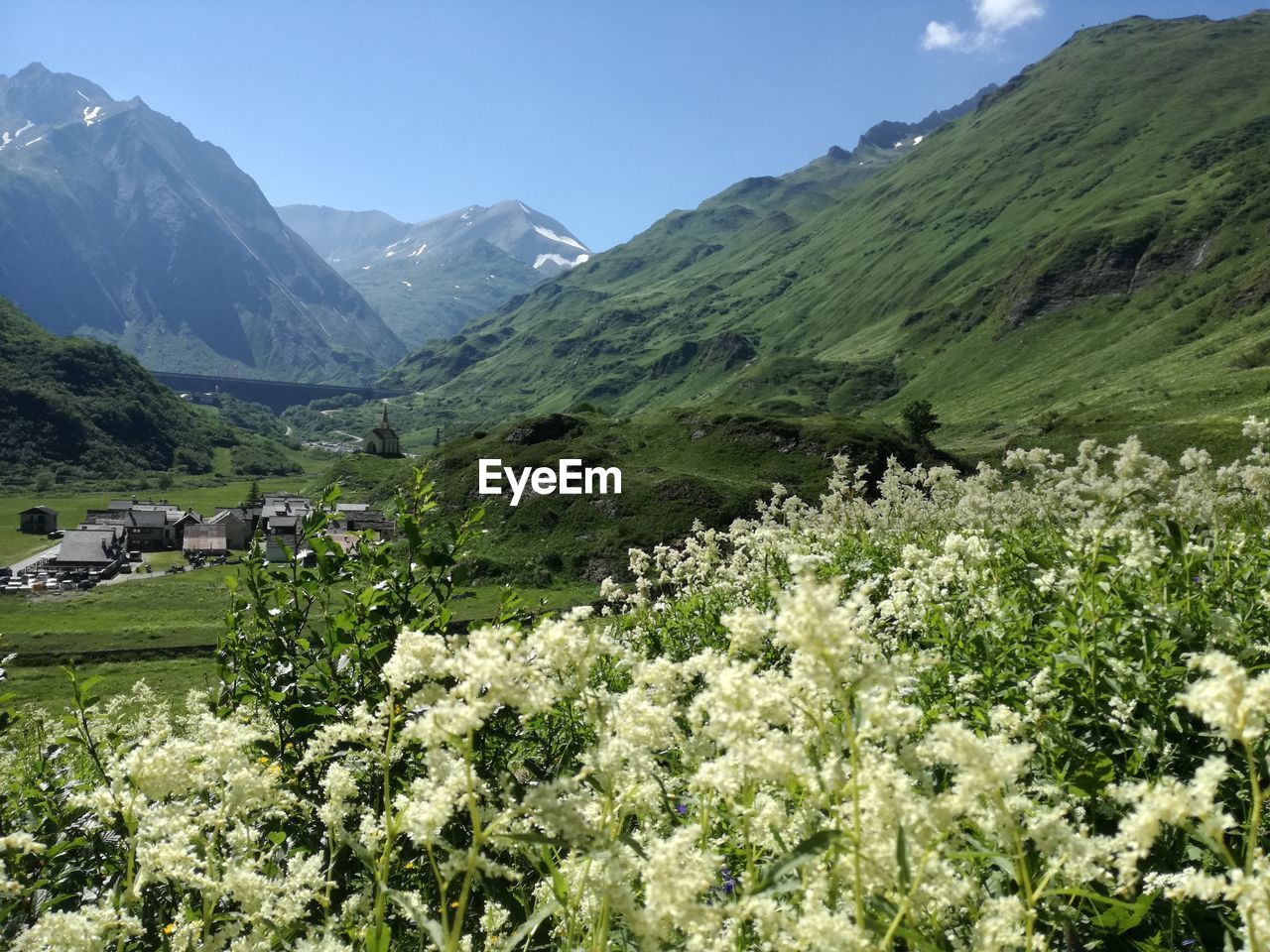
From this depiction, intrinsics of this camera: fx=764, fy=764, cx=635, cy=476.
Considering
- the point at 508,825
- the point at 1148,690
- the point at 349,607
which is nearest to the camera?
the point at 508,825

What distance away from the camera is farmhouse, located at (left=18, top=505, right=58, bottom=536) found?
167875mm

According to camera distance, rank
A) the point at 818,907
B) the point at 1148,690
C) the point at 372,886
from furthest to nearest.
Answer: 1. the point at 1148,690
2. the point at 372,886
3. the point at 818,907

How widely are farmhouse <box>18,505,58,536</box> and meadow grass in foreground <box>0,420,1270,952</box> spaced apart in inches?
7977

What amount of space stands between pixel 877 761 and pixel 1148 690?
3424 mm

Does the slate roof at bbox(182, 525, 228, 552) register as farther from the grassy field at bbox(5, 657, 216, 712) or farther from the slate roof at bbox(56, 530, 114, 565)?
the grassy field at bbox(5, 657, 216, 712)

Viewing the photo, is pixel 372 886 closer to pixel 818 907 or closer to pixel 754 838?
pixel 754 838

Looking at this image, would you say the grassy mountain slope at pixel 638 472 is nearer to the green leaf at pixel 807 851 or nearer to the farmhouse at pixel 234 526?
the farmhouse at pixel 234 526

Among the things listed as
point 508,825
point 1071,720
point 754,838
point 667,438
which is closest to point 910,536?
point 1071,720

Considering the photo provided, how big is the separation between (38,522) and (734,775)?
213 metres

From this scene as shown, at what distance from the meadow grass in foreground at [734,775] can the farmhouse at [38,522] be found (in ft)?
665

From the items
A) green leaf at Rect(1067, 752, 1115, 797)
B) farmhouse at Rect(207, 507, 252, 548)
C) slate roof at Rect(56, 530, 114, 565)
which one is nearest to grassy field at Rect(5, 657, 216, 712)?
green leaf at Rect(1067, 752, 1115, 797)

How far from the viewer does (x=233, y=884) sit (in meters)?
3.17

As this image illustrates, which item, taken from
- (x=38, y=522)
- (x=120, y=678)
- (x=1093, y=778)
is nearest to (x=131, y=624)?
(x=120, y=678)

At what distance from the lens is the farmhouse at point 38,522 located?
16788cm
